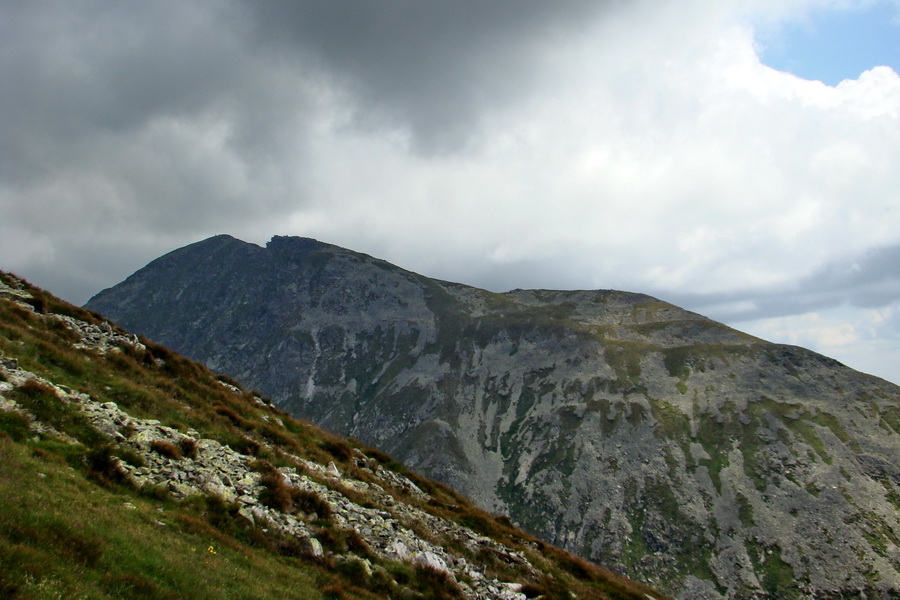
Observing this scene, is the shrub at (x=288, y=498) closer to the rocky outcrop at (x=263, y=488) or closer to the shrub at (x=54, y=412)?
the rocky outcrop at (x=263, y=488)

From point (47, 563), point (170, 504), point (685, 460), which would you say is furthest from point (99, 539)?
point (685, 460)

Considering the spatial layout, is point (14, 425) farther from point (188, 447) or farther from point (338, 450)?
point (338, 450)

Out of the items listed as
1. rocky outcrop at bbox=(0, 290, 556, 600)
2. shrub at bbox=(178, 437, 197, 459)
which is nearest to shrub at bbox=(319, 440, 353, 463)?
rocky outcrop at bbox=(0, 290, 556, 600)

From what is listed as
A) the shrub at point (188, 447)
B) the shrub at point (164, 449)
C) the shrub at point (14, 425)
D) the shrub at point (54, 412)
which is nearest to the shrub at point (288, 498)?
the shrub at point (188, 447)

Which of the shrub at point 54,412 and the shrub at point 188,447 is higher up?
the shrub at point 54,412

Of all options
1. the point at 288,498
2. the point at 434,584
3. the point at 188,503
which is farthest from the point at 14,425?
the point at 434,584

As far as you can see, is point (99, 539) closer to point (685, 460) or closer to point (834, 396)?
point (685, 460)

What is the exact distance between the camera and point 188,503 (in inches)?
722

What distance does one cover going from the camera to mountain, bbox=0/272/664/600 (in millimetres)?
12734

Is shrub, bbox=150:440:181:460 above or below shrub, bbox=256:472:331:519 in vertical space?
above

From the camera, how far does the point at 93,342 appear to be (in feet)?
101

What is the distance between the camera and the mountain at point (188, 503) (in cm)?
1273

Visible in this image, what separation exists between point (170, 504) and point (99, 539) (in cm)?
534

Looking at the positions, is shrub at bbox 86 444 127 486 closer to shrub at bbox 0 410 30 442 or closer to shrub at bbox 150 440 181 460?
shrub at bbox 150 440 181 460
